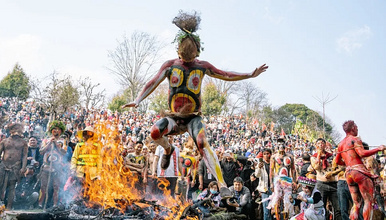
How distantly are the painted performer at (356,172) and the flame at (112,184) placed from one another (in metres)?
2.98

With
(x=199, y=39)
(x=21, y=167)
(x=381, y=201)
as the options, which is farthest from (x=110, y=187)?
(x=381, y=201)

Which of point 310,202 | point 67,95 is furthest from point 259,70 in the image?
point 67,95

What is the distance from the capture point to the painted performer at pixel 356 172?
Answer: 564 cm

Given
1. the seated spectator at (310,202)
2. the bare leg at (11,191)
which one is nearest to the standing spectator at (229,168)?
the seated spectator at (310,202)

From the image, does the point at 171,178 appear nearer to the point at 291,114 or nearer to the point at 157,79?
the point at 157,79

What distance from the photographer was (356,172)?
225 inches

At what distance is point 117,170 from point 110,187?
2.03 ft

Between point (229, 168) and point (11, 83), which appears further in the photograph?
point (11, 83)

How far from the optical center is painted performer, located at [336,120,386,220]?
564cm

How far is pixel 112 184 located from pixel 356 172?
4386 millimetres

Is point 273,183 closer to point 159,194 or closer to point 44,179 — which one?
point 159,194

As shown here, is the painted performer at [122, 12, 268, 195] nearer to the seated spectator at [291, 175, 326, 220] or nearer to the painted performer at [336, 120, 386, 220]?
the painted performer at [336, 120, 386, 220]

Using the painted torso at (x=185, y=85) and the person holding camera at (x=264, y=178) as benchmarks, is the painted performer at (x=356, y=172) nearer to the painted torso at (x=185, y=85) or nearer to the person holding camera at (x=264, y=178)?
the person holding camera at (x=264, y=178)

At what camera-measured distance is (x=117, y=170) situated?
279 inches
